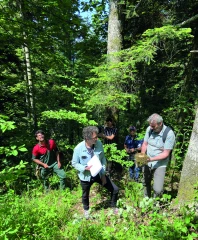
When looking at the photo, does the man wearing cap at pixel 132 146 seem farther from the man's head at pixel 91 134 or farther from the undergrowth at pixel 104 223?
the man's head at pixel 91 134

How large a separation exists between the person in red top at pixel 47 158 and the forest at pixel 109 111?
252mm

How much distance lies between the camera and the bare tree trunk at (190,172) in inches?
148

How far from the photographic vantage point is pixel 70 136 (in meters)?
11.4

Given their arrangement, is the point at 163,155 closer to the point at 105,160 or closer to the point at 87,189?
the point at 105,160

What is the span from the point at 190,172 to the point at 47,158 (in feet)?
11.0

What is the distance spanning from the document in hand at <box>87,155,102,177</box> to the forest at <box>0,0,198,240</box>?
27.5 inches

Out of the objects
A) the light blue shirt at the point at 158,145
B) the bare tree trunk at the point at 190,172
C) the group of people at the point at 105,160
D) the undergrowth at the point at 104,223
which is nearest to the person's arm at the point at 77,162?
the group of people at the point at 105,160

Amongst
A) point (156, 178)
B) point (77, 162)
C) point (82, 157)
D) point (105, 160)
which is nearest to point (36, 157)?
point (77, 162)

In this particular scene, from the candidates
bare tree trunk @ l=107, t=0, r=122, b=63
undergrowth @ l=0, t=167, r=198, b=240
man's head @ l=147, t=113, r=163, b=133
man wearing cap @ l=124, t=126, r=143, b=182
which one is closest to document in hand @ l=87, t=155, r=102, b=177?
undergrowth @ l=0, t=167, r=198, b=240

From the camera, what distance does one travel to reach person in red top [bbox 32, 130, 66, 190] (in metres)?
5.32

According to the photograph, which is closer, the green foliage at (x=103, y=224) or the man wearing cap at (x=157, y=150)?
the green foliage at (x=103, y=224)

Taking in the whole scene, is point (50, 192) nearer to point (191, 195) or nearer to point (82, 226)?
point (82, 226)

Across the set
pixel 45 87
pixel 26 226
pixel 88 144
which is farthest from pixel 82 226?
pixel 45 87

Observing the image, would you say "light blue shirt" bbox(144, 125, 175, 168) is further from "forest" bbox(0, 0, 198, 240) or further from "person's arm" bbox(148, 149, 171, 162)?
"forest" bbox(0, 0, 198, 240)
